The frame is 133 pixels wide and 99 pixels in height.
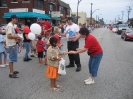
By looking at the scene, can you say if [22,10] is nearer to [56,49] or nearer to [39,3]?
[39,3]

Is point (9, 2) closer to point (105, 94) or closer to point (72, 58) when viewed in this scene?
point (72, 58)

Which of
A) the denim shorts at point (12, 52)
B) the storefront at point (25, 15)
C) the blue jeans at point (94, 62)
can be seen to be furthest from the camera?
the storefront at point (25, 15)

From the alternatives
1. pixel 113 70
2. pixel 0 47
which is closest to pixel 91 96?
pixel 113 70

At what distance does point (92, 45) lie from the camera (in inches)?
198

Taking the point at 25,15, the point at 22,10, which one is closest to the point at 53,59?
the point at 25,15

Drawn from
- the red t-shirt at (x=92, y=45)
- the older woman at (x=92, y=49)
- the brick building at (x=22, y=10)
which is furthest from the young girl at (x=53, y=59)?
the brick building at (x=22, y=10)

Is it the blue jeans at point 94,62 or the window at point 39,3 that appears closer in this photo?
the blue jeans at point 94,62

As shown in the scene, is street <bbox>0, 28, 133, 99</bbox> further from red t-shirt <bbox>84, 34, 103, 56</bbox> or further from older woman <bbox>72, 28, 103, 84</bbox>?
red t-shirt <bbox>84, 34, 103, 56</bbox>

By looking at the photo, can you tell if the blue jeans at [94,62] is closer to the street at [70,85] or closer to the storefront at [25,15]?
the street at [70,85]

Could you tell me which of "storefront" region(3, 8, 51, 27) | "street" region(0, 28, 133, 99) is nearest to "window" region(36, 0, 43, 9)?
"storefront" region(3, 8, 51, 27)

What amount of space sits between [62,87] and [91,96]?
0.97 metres

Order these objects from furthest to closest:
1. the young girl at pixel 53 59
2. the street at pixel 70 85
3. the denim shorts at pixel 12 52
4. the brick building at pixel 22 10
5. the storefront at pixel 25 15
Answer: the brick building at pixel 22 10, the storefront at pixel 25 15, the denim shorts at pixel 12 52, the young girl at pixel 53 59, the street at pixel 70 85

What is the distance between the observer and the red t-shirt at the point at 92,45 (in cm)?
495

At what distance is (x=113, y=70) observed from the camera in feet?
22.9
